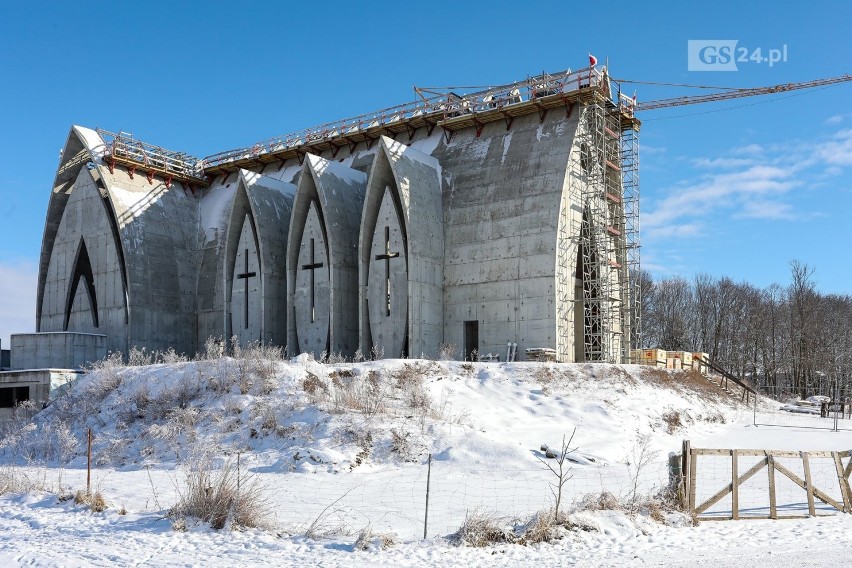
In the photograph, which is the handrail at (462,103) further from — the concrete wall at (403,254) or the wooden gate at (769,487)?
the wooden gate at (769,487)

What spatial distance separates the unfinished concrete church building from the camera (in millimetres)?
31750

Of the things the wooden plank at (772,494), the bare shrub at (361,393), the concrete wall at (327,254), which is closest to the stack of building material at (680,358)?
the concrete wall at (327,254)

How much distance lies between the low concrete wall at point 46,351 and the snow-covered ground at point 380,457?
442 inches

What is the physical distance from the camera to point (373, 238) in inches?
1325

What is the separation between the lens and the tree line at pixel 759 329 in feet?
181

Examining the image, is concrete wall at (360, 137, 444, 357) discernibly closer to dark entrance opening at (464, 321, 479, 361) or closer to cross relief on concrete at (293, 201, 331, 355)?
dark entrance opening at (464, 321, 479, 361)

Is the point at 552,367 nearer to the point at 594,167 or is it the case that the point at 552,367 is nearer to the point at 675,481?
the point at 594,167

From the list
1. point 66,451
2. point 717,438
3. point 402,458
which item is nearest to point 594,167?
point 717,438

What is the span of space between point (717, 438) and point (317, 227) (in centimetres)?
1987

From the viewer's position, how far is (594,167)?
33.1 metres

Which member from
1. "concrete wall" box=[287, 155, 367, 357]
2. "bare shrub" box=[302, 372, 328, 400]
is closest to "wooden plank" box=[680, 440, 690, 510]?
"bare shrub" box=[302, 372, 328, 400]

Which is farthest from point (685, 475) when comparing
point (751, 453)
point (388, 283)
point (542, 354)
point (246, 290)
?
point (246, 290)

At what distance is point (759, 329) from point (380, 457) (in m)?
49.2

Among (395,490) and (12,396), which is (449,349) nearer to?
(12,396)
